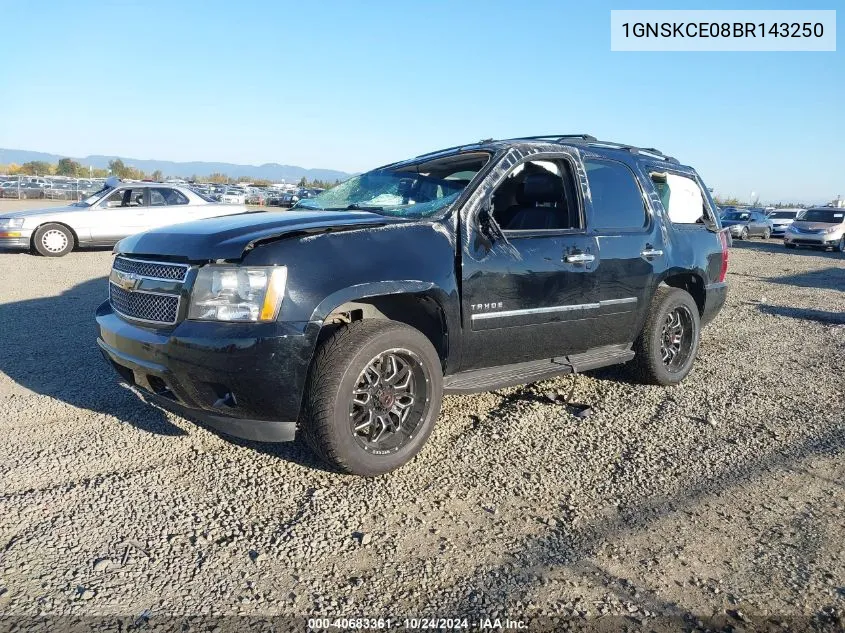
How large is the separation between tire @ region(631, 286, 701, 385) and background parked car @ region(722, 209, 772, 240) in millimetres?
26179

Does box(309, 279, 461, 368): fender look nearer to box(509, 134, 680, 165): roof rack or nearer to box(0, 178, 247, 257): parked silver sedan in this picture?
box(509, 134, 680, 165): roof rack

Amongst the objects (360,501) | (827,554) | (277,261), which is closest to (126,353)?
(277,261)

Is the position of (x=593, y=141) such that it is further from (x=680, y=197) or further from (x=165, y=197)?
(x=165, y=197)

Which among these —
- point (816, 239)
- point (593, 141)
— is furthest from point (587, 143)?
point (816, 239)

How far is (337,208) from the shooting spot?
4.36 meters

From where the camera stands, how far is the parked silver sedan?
12.2 m

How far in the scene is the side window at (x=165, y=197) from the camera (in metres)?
13.3

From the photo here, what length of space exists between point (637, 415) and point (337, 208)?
2526 millimetres

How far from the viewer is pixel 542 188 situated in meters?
4.43

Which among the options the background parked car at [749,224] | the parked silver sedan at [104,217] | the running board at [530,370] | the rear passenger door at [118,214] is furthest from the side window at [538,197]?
the background parked car at [749,224]

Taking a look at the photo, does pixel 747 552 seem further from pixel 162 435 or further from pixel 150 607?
pixel 162 435

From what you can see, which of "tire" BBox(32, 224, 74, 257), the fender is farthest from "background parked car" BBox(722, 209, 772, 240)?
the fender

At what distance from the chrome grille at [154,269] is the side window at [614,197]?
8.98ft

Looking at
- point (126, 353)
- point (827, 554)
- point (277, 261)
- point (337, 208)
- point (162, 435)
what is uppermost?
point (337, 208)
